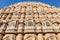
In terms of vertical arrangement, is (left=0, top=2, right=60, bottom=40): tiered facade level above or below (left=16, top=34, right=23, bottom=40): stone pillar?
above

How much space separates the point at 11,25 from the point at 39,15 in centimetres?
322

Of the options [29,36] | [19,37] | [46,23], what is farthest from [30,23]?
[19,37]

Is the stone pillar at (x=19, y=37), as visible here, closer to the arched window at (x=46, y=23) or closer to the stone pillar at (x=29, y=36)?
the stone pillar at (x=29, y=36)

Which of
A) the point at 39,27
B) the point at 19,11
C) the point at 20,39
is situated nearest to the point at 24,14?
the point at 19,11

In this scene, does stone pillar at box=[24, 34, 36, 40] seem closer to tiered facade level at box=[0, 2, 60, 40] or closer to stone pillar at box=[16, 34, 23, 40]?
tiered facade level at box=[0, 2, 60, 40]

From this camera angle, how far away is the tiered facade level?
1262 centimetres

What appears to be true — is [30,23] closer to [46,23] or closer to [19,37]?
[46,23]

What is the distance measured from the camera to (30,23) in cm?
1402

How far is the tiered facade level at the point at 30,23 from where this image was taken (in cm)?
1262

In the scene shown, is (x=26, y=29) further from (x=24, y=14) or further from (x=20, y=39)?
(x=24, y=14)

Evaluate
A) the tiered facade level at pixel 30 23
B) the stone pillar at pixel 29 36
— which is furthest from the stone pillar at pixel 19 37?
the stone pillar at pixel 29 36

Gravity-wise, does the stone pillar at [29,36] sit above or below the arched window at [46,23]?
below

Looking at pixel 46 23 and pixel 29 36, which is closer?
pixel 29 36

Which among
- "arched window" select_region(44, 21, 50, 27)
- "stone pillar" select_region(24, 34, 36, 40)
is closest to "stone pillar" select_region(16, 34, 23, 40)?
"stone pillar" select_region(24, 34, 36, 40)
